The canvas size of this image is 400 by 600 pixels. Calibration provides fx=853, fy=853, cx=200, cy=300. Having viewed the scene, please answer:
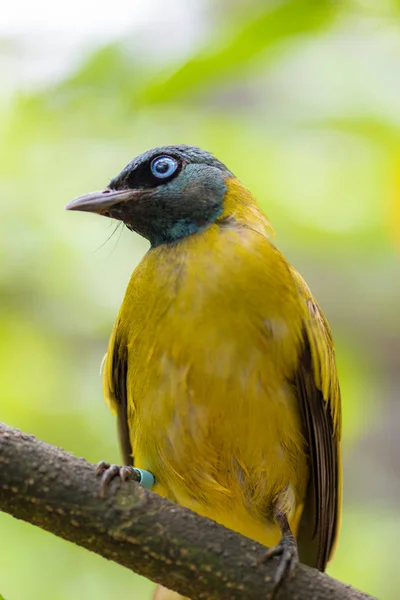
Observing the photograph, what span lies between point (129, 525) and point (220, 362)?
96 cm

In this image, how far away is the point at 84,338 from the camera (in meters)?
5.64

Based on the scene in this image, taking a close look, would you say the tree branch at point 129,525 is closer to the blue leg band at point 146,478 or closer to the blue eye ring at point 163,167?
the blue leg band at point 146,478

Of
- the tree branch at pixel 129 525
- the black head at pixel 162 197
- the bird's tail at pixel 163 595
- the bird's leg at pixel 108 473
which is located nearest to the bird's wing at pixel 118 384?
the black head at pixel 162 197

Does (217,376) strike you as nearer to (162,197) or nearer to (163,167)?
(162,197)

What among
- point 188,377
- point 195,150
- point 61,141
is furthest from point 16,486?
point 61,141

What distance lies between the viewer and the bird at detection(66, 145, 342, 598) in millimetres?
3684

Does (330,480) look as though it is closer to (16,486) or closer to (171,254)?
(171,254)

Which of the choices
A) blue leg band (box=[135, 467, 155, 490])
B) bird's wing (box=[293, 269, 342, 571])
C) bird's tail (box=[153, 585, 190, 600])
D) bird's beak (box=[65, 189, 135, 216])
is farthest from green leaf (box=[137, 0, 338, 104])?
bird's tail (box=[153, 585, 190, 600])

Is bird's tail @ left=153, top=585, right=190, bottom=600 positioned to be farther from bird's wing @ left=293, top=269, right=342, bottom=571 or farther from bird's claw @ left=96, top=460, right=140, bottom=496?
bird's claw @ left=96, top=460, right=140, bottom=496

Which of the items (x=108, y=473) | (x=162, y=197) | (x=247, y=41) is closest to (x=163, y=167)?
(x=162, y=197)

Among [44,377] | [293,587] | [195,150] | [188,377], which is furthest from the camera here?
[44,377]

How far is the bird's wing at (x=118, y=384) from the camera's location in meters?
4.14

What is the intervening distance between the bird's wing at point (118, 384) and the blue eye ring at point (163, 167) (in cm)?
74

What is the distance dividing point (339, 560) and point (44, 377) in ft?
7.67
